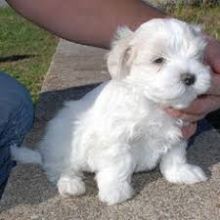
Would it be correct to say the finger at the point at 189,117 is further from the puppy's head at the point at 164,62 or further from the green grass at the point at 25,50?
the green grass at the point at 25,50

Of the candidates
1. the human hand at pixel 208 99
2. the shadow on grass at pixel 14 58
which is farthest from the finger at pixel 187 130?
the shadow on grass at pixel 14 58

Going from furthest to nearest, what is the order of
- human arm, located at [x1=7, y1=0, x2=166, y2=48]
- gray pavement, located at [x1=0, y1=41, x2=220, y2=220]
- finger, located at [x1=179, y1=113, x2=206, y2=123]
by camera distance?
human arm, located at [x1=7, y1=0, x2=166, y2=48], finger, located at [x1=179, y1=113, x2=206, y2=123], gray pavement, located at [x1=0, y1=41, x2=220, y2=220]

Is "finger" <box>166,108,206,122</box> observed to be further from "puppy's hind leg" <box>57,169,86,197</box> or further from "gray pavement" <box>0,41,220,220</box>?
"puppy's hind leg" <box>57,169,86,197</box>

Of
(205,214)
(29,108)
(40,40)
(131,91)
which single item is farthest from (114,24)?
(40,40)

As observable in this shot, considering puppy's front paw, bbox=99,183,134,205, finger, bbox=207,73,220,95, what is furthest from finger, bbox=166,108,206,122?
puppy's front paw, bbox=99,183,134,205

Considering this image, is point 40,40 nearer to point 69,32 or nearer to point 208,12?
point 208,12

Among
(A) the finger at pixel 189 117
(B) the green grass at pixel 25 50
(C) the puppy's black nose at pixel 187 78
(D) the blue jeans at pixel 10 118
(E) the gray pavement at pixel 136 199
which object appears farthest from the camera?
(B) the green grass at pixel 25 50

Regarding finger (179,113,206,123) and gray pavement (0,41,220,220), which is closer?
gray pavement (0,41,220,220)
